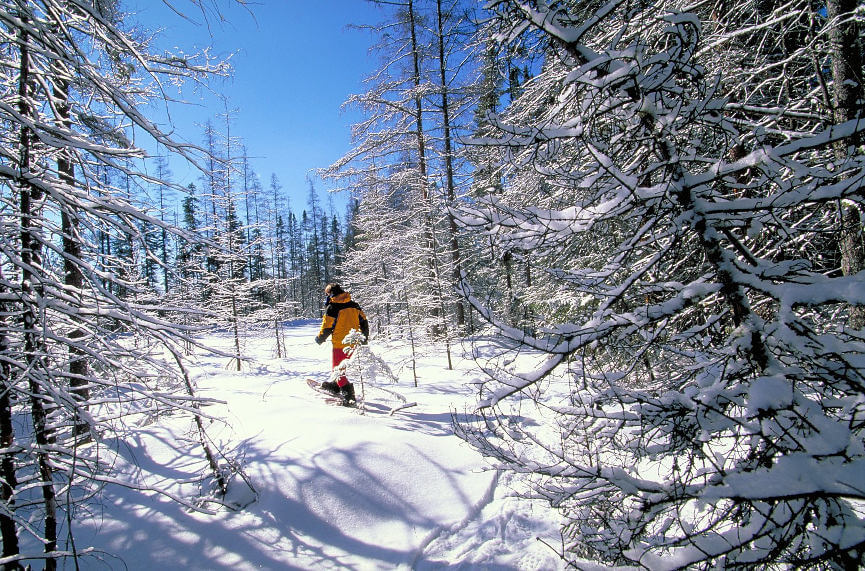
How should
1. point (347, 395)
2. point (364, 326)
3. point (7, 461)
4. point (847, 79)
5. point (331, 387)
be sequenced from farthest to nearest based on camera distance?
point (331, 387)
point (364, 326)
point (347, 395)
point (847, 79)
point (7, 461)

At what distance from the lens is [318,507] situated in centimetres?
350

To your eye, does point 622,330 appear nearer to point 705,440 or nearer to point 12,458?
point 705,440

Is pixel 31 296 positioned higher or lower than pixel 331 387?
higher

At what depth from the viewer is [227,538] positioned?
3.04 m

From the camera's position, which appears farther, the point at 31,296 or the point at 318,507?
the point at 318,507

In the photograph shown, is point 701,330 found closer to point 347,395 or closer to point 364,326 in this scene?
point 364,326

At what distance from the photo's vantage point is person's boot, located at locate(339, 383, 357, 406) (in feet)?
20.7

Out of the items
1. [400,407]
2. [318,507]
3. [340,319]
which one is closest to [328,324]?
[340,319]

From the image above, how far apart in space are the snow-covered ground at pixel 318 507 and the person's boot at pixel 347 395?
3.90 feet

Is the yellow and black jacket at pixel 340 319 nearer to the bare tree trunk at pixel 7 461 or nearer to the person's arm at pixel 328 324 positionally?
the person's arm at pixel 328 324

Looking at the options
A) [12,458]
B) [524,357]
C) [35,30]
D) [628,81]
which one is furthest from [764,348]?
[524,357]

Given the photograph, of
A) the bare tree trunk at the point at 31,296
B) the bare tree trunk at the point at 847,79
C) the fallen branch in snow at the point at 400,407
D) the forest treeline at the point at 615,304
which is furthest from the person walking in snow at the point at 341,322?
the bare tree trunk at the point at 847,79

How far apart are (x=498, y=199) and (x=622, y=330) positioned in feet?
3.37

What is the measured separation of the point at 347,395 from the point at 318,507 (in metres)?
2.95
